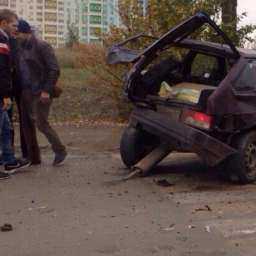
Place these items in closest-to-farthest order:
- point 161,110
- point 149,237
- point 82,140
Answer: point 149,237
point 161,110
point 82,140

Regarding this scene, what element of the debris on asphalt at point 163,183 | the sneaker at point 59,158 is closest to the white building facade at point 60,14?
the sneaker at point 59,158

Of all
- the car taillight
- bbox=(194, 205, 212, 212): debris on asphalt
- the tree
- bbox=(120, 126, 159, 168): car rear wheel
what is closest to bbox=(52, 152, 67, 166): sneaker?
bbox=(120, 126, 159, 168): car rear wheel

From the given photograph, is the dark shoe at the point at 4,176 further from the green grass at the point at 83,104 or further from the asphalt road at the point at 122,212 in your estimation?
the green grass at the point at 83,104

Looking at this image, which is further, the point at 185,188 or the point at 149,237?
the point at 185,188

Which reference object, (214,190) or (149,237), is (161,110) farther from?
(149,237)

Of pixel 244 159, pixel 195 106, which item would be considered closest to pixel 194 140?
pixel 195 106

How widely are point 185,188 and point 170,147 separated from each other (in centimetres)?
65

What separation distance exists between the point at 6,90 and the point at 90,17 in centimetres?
1354

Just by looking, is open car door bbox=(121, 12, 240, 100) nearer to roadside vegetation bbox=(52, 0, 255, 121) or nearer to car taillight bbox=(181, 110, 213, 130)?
car taillight bbox=(181, 110, 213, 130)

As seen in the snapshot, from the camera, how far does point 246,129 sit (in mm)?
8555

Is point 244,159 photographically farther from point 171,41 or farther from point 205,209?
point 171,41

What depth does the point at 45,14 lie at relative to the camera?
79.5 feet

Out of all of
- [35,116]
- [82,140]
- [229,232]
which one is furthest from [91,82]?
[229,232]

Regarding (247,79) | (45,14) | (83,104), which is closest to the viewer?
(247,79)
